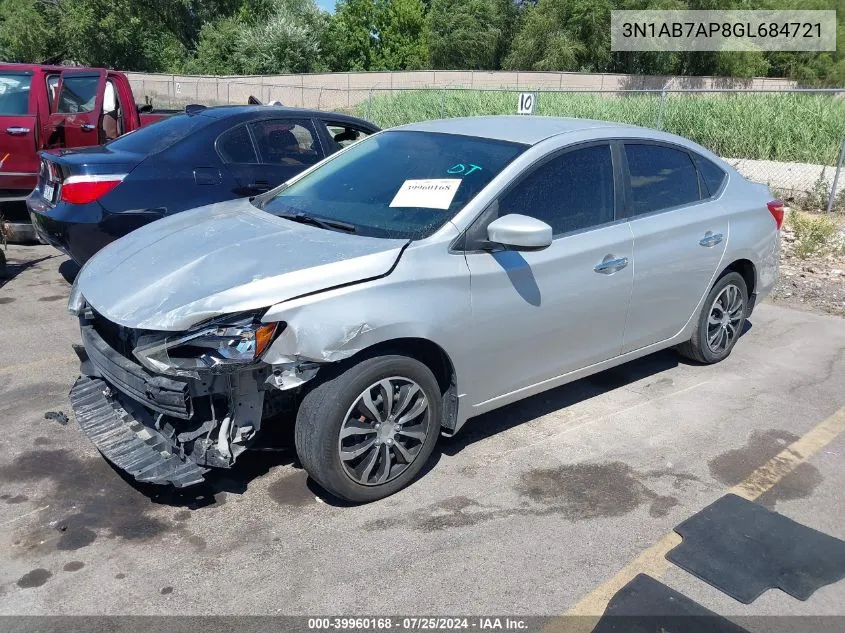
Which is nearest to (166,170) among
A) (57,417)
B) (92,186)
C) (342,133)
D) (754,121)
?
(92,186)

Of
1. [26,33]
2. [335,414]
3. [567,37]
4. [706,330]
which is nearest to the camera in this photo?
[335,414]

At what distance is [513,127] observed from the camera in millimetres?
4688

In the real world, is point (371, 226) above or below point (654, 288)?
above

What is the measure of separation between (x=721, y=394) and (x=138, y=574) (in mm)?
3895

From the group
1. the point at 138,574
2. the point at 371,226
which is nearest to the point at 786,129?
the point at 371,226

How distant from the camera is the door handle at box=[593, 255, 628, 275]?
4449 millimetres

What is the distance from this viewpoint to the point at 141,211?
6227mm

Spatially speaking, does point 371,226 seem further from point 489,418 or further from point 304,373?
point 489,418

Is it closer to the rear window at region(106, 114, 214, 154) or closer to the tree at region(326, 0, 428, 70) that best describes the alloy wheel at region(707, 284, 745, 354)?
the rear window at region(106, 114, 214, 154)

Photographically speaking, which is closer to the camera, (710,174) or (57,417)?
(57,417)

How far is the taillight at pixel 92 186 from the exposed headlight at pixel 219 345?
3.38 meters

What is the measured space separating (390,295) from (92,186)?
3758 mm

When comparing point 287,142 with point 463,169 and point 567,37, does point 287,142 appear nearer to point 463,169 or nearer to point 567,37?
point 463,169

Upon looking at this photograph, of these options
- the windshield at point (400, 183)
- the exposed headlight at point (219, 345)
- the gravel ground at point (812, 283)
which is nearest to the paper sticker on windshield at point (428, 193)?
the windshield at point (400, 183)
